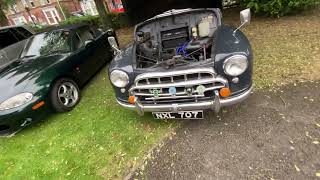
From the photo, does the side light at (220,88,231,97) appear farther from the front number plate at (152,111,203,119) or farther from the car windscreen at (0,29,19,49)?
the car windscreen at (0,29,19,49)

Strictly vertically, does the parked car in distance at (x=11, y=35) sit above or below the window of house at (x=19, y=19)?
above

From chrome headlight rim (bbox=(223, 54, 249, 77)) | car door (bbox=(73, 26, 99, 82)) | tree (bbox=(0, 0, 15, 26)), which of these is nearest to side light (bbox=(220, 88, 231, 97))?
chrome headlight rim (bbox=(223, 54, 249, 77))

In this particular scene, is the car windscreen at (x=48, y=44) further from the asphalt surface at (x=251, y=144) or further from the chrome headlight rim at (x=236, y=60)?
the chrome headlight rim at (x=236, y=60)

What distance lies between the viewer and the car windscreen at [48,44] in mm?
5477

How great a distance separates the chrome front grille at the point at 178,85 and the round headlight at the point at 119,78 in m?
0.17

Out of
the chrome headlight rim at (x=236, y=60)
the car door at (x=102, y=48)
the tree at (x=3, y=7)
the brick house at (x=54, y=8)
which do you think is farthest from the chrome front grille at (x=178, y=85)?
the brick house at (x=54, y=8)

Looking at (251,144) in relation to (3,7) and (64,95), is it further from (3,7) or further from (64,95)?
(3,7)

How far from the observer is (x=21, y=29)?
26.0 feet

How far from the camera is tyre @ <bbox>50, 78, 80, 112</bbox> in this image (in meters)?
4.64

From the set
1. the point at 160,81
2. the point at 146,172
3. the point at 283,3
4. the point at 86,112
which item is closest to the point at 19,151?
the point at 86,112

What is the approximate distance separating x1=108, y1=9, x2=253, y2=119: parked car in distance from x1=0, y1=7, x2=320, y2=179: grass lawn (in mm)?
617

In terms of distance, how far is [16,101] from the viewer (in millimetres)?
4215

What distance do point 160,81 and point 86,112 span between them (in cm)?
220

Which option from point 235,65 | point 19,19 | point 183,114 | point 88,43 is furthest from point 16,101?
point 19,19
